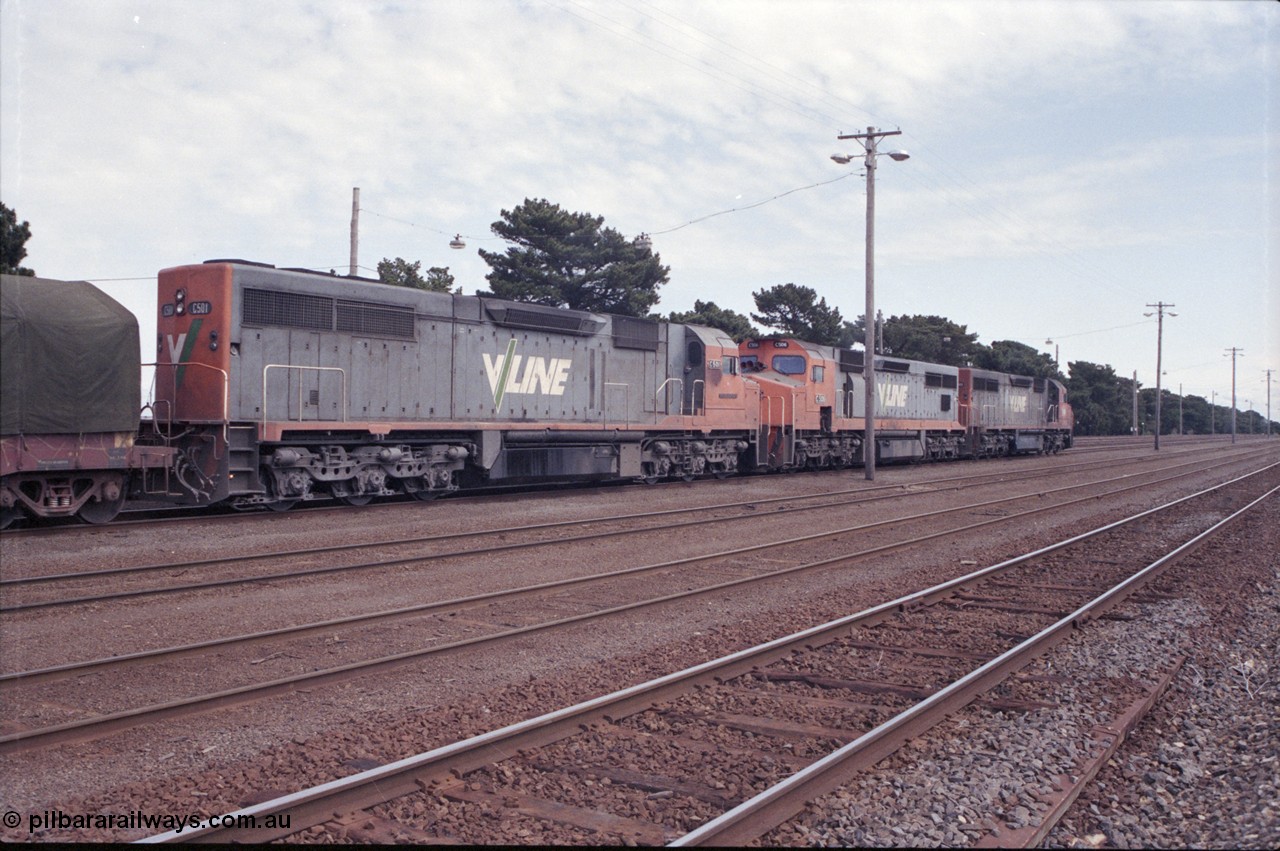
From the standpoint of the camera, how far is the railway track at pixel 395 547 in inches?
327

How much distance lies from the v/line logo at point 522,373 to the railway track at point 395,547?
133 inches

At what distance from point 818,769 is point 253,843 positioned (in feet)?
7.97

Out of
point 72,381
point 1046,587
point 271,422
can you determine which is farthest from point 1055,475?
point 72,381

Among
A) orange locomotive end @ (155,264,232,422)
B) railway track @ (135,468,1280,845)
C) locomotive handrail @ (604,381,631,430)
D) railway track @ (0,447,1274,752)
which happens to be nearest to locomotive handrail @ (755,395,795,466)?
locomotive handrail @ (604,381,631,430)

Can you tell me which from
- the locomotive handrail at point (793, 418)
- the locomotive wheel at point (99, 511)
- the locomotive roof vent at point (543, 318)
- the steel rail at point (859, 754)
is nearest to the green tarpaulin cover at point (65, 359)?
the locomotive wheel at point (99, 511)

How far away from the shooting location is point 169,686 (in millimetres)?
5926

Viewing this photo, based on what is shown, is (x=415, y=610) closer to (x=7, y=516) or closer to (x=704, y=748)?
(x=704, y=748)

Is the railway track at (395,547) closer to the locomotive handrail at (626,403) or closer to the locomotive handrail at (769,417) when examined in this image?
the locomotive handrail at (626,403)

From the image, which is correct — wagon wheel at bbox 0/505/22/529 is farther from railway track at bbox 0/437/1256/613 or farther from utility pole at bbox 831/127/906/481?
utility pole at bbox 831/127/906/481

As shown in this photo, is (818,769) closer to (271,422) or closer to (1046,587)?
(1046,587)

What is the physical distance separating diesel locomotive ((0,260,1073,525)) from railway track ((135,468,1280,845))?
8419 millimetres

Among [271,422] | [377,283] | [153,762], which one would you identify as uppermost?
[377,283]

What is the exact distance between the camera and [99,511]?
11.9 meters

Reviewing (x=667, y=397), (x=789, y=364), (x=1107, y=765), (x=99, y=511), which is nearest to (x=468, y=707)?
(x=1107, y=765)
